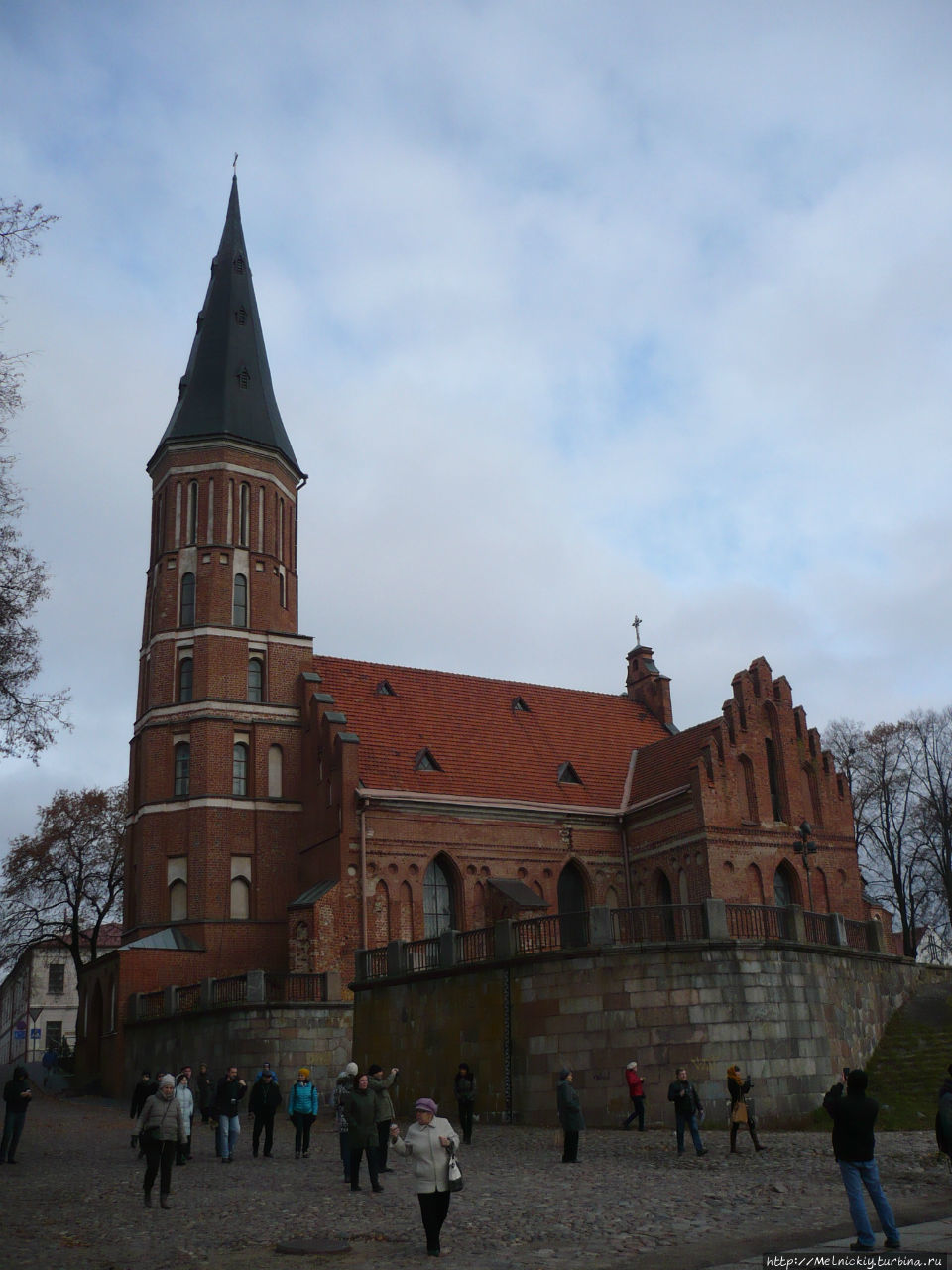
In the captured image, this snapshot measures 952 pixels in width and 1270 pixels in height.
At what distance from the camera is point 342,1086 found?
70.0ft

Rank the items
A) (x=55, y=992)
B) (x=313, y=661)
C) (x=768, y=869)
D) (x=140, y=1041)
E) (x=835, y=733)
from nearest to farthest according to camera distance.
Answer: (x=140, y=1041), (x=768, y=869), (x=313, y=661), (x=835, y=733), (x=55, y=992)

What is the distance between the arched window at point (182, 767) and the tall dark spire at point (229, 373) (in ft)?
39.6

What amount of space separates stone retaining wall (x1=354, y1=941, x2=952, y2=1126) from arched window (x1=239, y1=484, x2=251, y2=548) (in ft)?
71.4

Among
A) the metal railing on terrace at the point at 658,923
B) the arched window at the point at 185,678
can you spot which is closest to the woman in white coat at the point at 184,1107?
the metal railing on terrace at the point at 658,923

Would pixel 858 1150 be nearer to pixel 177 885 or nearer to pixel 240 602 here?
pixel 177 885

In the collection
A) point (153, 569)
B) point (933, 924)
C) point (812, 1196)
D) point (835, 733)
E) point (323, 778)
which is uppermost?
point (153, 569)

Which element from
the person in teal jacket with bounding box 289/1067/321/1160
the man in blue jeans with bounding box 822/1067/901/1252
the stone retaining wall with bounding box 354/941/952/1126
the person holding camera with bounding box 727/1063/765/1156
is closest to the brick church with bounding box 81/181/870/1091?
the stone retaining wall with bounding box 354/941/952/1126

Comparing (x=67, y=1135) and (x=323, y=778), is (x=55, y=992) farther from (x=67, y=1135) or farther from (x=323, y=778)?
(x=67, y=1135)

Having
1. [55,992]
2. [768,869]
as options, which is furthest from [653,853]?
[55,992]

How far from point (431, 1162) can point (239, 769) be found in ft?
101

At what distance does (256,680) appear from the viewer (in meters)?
42.6

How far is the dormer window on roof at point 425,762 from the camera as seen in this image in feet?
135

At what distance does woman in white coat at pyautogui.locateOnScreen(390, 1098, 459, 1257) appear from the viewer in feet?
36.5

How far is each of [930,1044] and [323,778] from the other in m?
20.1
